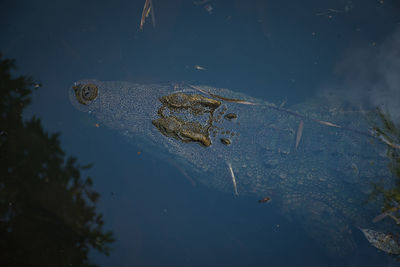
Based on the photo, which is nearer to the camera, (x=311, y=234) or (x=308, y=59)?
(x=311, y=234)

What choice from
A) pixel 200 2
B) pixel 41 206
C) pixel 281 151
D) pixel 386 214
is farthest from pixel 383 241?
pixel 41 206

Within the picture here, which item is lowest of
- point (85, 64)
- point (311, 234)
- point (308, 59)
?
point (311, 234)

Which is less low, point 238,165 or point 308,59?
point 308,59

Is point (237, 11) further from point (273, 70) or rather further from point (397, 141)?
point (397, 141)

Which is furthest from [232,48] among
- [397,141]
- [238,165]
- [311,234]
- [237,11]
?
Answer: [311,234]

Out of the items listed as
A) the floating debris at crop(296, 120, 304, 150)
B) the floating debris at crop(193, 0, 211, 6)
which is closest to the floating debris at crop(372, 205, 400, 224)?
the floating debris at crop(296, 120, 304, 150)

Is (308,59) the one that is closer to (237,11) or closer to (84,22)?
(237,11)

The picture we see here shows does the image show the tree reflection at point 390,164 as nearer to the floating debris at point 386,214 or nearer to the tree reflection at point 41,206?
the floating debris at point 386,214
